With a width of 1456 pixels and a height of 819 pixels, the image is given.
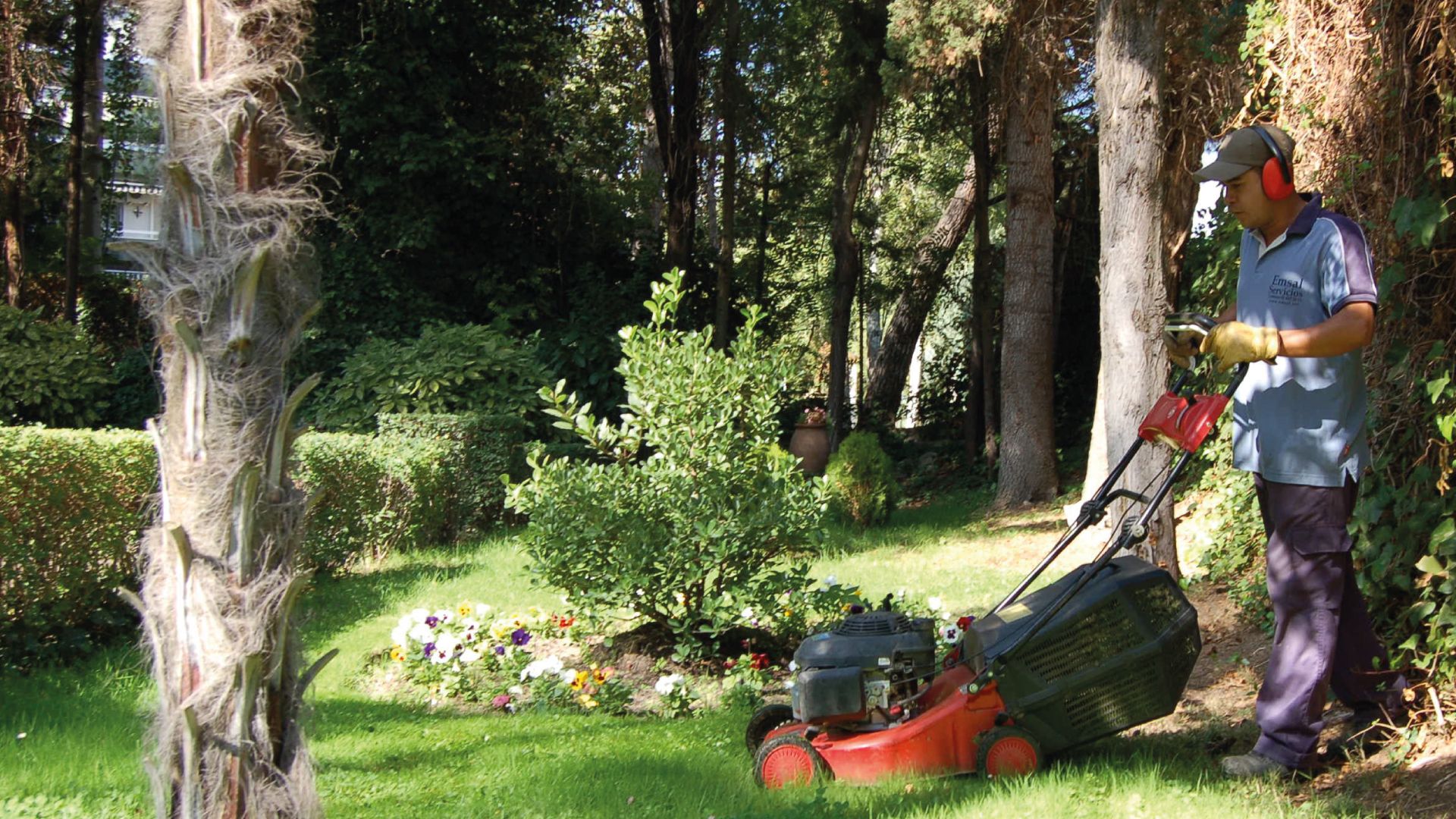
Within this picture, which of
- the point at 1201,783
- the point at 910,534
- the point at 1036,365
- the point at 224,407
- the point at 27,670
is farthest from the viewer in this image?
the point at 1036,365

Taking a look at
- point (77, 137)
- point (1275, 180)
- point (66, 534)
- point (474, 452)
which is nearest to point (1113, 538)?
point (1275, 180)

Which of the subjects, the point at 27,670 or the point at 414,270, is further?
the point at 414,270

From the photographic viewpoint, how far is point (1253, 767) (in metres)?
3.93

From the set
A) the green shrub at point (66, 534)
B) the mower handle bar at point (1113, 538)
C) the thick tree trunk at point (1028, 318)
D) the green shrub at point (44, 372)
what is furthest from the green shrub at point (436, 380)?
the mower handle bar at point (1113, 538)

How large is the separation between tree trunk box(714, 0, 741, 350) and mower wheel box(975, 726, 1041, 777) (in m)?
13.2

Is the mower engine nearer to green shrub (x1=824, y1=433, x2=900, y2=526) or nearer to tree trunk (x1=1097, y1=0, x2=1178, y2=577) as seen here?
tree trunk (x1=1097, y1=0, x2=1178, y2=577)

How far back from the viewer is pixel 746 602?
6.54 m

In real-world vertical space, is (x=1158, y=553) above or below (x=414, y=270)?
below

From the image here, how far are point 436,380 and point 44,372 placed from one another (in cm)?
423

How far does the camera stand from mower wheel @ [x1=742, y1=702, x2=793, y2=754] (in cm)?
479

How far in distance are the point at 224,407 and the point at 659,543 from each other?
3.88 meters

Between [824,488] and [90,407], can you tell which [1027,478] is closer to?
[824,488]

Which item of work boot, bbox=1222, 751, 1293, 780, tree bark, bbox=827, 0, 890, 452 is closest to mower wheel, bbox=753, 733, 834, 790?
work boot, bbox=1222, 751, 1293, 780

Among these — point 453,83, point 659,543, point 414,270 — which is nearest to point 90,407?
point 414,270
